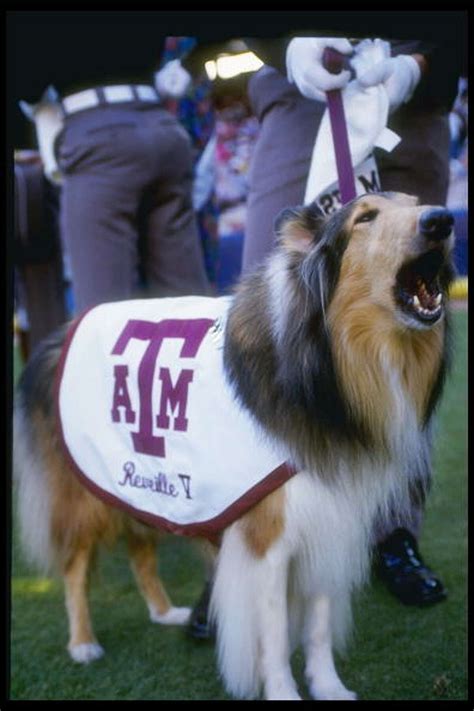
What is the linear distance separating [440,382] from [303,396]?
1.23ft

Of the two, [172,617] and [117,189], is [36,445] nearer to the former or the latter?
[172,617]

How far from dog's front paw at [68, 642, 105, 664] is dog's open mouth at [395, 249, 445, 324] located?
1627mm

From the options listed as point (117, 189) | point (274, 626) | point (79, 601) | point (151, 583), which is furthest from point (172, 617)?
point (117, 189)

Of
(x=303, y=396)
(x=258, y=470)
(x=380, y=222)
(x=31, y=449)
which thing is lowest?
(x=31, y=449)

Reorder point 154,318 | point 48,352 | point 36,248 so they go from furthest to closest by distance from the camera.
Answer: point 36,248 → point 48,352 → point 154,318

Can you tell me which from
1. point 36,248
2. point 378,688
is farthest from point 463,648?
point 36,248

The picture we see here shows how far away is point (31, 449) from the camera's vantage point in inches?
122

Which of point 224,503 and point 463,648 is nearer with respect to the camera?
point 224,503

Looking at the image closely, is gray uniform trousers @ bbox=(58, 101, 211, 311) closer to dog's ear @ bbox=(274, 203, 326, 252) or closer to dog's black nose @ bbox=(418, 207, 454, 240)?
dog's ear @ bbox=(274, 203, 326, 252)

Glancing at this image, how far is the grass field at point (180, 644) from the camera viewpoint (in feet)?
8.82

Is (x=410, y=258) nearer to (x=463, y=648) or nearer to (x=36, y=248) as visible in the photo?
(x=463, y=648)

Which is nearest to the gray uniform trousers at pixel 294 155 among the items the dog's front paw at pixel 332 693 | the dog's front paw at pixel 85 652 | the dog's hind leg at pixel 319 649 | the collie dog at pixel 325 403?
the collie dog at pixel 325 403

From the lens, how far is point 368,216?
2.19 m

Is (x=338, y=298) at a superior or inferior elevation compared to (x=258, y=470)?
superior
